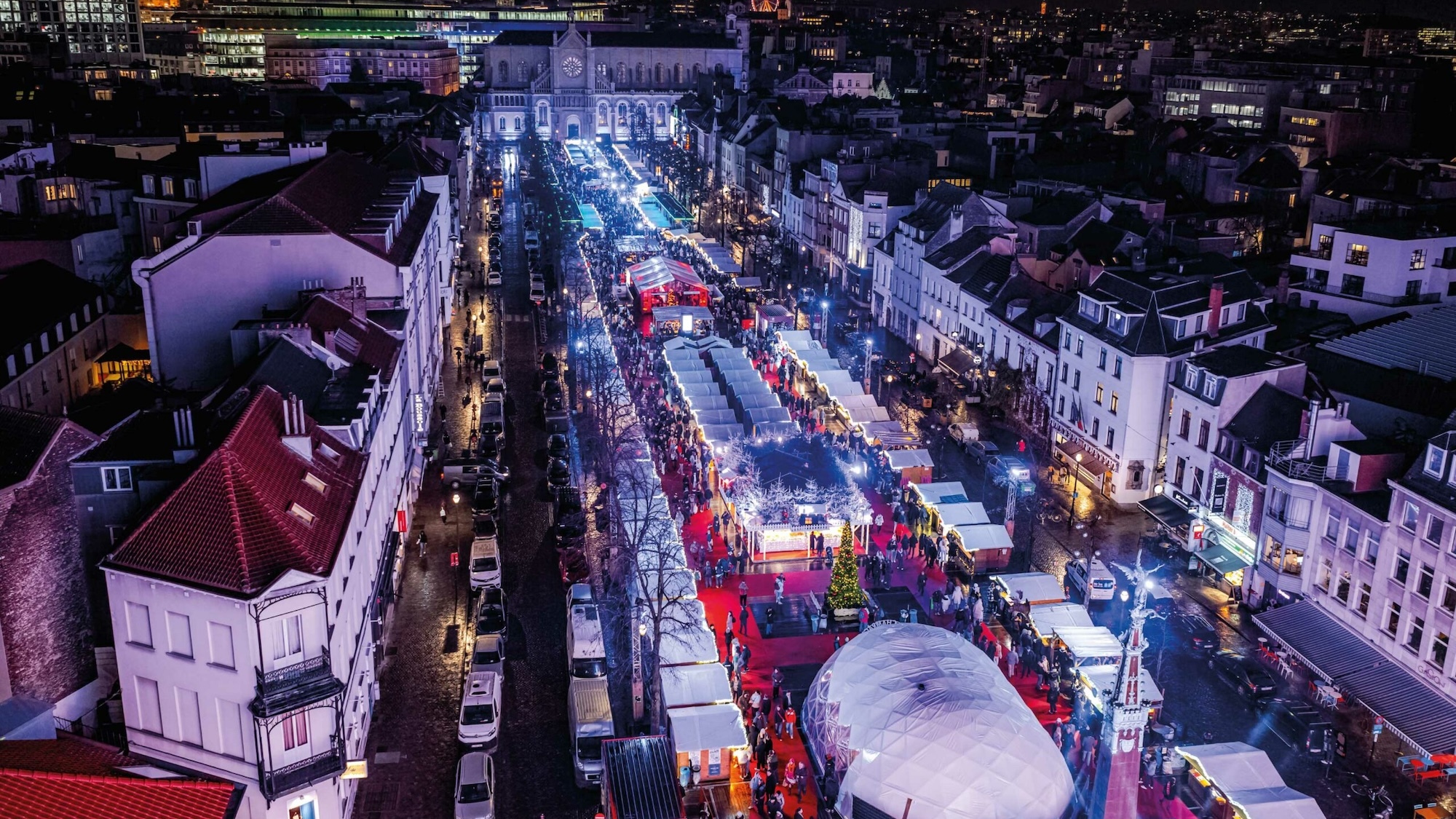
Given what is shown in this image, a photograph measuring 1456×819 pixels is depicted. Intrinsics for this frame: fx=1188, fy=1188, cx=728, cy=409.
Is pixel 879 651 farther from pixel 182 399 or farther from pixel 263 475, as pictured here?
pixel 182 399

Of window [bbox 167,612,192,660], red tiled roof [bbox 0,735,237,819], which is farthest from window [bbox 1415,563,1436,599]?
window [bbox 167,612,192,660]

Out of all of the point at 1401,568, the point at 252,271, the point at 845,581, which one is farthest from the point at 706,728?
the point at 252,271

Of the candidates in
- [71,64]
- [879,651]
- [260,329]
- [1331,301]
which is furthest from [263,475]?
[71,64]

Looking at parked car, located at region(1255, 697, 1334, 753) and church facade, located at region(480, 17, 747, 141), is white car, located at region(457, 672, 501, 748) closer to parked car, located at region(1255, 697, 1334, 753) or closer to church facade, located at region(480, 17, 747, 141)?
parked car, located at region(1255, 697, 1334, 753)

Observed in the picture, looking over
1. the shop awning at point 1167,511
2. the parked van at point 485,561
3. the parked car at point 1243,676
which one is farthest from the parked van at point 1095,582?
the parked van at point 485,561

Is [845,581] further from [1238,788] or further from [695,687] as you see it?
[1238,788]

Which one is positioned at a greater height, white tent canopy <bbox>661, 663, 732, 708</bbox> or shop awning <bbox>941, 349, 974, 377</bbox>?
shop awning <bbox>941, 349, 974, 377</bbox>
